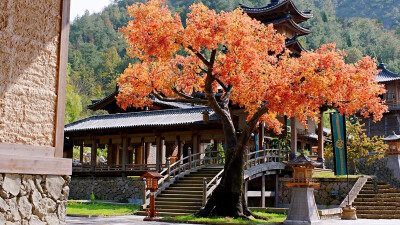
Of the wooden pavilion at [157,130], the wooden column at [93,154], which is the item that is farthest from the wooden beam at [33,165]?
the wooden column at [93,154]

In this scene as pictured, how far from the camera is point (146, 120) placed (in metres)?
27.6

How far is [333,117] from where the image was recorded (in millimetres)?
20688

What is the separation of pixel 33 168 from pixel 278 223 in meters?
10.5

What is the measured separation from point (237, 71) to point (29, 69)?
10.9 metres

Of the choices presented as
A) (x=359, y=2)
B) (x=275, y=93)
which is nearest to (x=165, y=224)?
(x=275, y=93)

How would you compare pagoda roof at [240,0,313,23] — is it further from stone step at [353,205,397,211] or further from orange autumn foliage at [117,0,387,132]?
stone step at [353,205,397,211]

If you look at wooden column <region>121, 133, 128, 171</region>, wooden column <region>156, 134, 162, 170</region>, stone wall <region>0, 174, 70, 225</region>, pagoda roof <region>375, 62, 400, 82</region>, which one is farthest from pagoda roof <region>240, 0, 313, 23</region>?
stone wall <region>0, 174, 70, 225</region>

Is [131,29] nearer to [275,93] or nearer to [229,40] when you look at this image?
[229,40]

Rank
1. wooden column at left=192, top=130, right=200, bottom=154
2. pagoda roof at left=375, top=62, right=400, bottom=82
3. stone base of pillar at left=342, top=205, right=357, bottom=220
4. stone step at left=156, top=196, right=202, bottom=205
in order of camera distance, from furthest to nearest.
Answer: pagoda roof at left=375, top=62, right=400, bottom=82, wooden column at left=192, top=130, right=200, bottom=154, stone step at left=156, top=196, right=202, bottom=205, stone base of pillar at left=342, top=205, right=357, bottom=220

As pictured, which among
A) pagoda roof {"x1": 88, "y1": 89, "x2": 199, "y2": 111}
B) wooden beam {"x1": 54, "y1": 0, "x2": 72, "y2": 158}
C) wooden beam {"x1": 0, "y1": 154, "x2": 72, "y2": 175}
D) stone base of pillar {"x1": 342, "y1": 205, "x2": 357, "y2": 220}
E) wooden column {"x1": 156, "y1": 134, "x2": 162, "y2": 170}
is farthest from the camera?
pagoda roof {"x1": 88, "y1": 89, "x2": 199, "y2": 111}

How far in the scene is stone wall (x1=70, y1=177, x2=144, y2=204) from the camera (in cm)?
2559

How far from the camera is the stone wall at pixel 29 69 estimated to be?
5836 mm

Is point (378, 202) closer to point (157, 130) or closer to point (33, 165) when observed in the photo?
point (157, 130)

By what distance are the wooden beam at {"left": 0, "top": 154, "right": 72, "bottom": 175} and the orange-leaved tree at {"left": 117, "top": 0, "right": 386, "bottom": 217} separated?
30.8 ft
